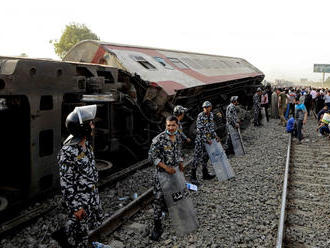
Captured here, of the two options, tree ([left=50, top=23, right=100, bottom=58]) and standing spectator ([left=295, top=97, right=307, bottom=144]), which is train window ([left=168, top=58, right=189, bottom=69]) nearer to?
standing spectator ([left=295, top=97, right=307, bottom=144])

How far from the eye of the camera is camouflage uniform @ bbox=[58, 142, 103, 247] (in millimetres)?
2959

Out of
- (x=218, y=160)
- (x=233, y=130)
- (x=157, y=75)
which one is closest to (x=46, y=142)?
(x=218, y=160)

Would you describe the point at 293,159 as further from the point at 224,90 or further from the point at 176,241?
the point at 176,241

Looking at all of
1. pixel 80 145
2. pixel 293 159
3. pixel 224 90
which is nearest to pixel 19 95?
pixel 80 145

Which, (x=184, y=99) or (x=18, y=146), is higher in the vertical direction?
(x=184, y=99)

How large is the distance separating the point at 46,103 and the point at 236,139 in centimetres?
527

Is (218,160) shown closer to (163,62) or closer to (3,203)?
(3,203)

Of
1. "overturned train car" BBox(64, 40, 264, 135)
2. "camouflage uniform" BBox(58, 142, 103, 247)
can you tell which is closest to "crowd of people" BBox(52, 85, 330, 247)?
"camouflage uniform" BBox(58, 142, 103, 247)

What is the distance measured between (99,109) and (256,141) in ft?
20.6

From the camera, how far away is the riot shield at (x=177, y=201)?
399 cm

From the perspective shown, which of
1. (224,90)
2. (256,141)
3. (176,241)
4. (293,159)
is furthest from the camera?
(224,90)

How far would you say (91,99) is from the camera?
530 cm

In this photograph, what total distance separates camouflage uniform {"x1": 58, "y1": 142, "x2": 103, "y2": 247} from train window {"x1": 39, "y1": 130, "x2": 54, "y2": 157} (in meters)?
1.92

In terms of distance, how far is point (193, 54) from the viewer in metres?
13.6
